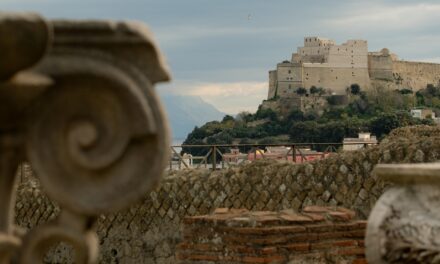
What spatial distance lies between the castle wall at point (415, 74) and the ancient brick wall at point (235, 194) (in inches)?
3304

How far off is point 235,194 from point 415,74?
89.0 metres

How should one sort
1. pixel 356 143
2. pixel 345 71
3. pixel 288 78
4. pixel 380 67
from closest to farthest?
pixel 356 143 < pixel 288 78 < pixel 345 71 < pixel 380 67

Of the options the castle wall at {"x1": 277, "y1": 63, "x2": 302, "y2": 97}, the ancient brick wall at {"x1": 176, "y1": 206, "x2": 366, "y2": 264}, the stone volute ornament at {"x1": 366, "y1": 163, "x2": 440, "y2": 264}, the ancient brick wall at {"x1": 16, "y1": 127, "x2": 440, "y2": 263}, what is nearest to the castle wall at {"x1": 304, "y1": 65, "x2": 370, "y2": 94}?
the castle wall at {"x1": 277, "y1": 63, "x2": 302, "y2": 97}

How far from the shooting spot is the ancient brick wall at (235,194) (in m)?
9.51

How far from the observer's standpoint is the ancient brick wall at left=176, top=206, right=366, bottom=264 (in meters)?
6.95

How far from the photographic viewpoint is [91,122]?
229 cm

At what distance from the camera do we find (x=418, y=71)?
9819cm

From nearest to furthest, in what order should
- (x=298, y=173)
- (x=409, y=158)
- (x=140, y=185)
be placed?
(x=140, y=185)
(x=409, y=158)
(x=298, y=173)

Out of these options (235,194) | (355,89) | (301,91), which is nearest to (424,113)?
(355,89)

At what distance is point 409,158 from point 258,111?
74.4m

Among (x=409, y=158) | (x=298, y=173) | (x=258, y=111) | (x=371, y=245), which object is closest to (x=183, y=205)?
(x=298, y=173)

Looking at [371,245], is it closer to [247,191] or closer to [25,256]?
[25,256]

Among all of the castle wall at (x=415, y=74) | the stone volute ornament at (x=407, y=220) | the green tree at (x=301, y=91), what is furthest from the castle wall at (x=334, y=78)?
the stone volute ornament at (x=407, y=220)

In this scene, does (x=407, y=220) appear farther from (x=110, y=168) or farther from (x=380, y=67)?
(x=380, y=67)
